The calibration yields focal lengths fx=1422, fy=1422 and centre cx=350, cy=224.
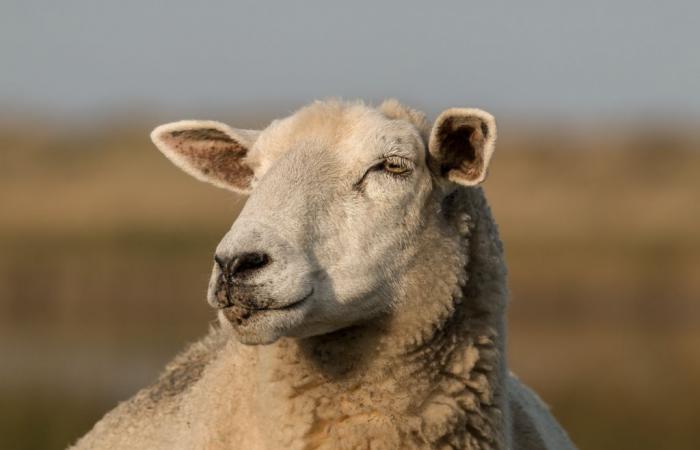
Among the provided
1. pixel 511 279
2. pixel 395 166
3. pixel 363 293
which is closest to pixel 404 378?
pixel 363 293

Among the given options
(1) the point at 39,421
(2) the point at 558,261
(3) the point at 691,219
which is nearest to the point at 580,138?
(3) the point at 691,219

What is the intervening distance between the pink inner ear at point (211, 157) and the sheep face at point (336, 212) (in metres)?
0.18

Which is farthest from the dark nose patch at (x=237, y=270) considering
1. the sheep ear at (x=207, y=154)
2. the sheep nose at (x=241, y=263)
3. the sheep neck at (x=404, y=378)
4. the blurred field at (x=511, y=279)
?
the blurred field at (x=511, y=279)

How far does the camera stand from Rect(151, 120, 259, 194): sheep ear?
19.9 feet

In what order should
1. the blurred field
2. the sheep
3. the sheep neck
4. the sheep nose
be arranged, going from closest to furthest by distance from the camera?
the sheep nose, the sheep, the sheep neck, the blurred field

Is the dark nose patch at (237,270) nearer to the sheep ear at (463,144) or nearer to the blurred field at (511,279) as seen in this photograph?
the sheep ear at (463,144)

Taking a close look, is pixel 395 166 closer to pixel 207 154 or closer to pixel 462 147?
pixel 462 147

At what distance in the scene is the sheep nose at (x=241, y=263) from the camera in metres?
4.85

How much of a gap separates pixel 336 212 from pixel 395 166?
345 millimetres

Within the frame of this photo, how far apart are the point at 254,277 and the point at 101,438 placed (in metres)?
2.19

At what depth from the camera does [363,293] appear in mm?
5219

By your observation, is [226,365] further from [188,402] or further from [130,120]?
[130,120]

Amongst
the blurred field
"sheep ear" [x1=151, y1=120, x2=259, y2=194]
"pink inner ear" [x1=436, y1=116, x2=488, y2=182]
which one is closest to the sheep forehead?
"pink inner ear" [x1=436, y1=116, x2=488, y2=182]

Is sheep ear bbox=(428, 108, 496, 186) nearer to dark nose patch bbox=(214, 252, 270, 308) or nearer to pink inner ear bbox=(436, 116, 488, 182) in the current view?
pink inner ear bbox=(436, 116, 488, 182)
